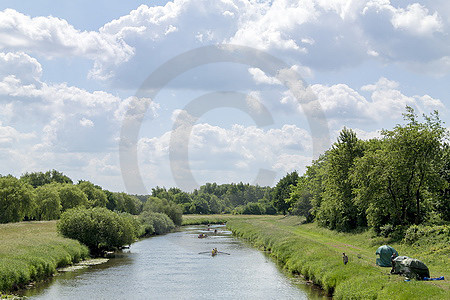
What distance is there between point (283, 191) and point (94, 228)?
94.7 metres

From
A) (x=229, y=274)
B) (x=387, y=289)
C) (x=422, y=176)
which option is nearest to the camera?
(x=387, y=289)

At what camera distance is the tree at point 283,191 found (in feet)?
500

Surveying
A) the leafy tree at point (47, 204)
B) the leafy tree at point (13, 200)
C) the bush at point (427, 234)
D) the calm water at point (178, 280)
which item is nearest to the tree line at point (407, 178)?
the bush at point (427, 234)

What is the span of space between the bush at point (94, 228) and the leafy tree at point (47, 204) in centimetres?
4999

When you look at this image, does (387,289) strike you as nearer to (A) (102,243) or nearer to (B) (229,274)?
(B) (229,274)

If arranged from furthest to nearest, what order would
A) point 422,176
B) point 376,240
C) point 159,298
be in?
point 376,240 → point 422,176 → point 159,298

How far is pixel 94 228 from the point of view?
218ft

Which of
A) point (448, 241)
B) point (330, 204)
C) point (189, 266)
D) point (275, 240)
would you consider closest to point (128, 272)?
point (189, 266)

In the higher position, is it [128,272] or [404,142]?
[404,142]

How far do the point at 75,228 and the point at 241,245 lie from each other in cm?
3129

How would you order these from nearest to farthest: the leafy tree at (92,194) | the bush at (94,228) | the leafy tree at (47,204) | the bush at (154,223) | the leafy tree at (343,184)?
the bush at (94,228)
the leafy tree at (343,184)
the bush at (154,223)
the leafy tree at (47,204)
the leafy tree at (92,194)

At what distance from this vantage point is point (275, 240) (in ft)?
238

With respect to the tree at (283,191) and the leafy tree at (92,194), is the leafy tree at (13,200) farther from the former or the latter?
the tree at (283,191)

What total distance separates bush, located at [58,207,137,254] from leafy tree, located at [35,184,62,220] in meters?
50.0
